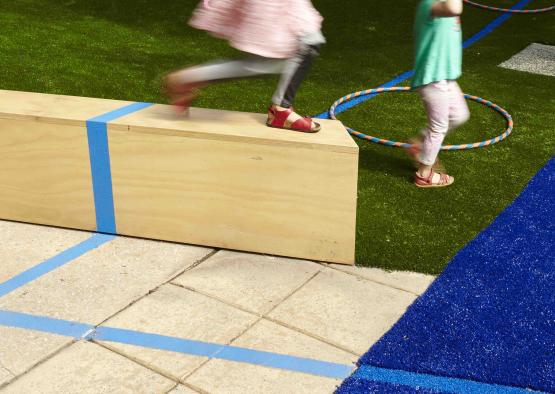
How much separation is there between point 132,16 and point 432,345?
8715 mm

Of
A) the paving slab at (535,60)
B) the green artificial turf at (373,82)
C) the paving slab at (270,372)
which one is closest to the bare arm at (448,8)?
the green artificial turf at (373,82)

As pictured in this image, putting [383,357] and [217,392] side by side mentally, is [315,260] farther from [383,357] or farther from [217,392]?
[217,392]

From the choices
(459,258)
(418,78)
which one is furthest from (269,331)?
(418,78)

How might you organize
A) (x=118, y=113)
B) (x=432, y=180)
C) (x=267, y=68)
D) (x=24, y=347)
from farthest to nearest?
(x=432, y=180) < (x=118, y=113) < (x=267, y=68) < (x=24, y=347)

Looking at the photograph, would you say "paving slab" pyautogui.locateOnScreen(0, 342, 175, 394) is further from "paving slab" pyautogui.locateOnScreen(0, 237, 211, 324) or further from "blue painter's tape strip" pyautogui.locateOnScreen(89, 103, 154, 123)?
"blue painter's tape strip" pyautogui.locateOnScreen(89, 103, 154, 123)

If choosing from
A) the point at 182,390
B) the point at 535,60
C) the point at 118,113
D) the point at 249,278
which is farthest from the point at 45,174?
the point at 535,60

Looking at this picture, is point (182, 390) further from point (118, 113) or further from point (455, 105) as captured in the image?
point (455, 105)

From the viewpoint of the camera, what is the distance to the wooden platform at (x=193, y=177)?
4.46 meters

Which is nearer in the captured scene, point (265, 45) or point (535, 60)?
point (265, 45)

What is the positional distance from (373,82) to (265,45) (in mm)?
4393

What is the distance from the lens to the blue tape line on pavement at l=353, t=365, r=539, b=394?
3.49m

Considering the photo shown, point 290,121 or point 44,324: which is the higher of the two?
point 290,121

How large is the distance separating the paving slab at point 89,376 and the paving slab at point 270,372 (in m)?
0.20

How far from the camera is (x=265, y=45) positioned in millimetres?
4426
